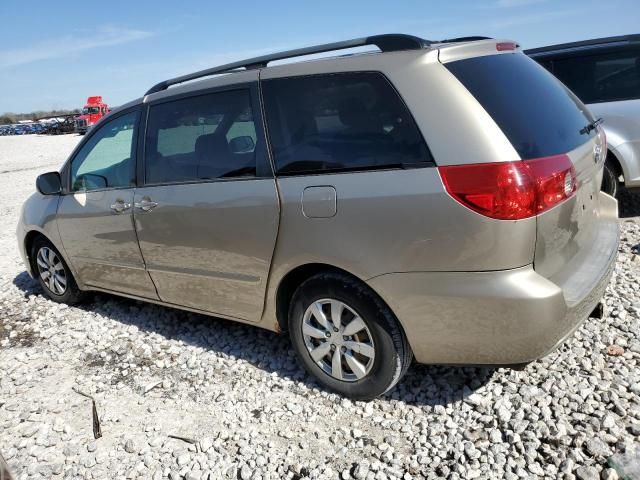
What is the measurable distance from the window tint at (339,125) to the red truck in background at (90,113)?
150 feet

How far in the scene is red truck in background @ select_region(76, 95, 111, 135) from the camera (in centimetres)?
4500

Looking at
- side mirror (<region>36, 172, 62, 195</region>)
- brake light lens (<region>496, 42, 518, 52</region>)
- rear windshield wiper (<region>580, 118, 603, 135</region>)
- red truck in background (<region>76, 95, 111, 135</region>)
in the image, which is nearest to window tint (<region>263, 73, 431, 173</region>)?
brake light lens (<region>496, 42, 518, 52</region>)

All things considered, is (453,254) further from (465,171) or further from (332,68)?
(332,68)

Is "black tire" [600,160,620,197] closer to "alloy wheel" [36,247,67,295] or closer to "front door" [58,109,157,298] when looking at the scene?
"front door" [58,109,157,298]

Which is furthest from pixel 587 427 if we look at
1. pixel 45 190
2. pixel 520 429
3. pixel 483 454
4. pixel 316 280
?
pixel 45 190

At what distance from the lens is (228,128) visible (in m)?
3.24

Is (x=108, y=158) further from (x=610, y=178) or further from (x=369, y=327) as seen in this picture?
(x=610, y=178)

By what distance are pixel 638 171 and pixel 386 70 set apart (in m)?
4.12

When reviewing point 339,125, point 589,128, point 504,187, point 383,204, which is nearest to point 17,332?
point 339,125

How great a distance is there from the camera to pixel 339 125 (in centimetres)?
273

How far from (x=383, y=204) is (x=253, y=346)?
1.80 metres

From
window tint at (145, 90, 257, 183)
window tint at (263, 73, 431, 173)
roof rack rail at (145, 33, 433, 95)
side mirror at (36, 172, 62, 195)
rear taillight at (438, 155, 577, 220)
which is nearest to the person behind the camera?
rear taillight at (438, 155, 577, 220)

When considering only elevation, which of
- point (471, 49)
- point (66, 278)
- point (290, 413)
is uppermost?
point (471, 49)

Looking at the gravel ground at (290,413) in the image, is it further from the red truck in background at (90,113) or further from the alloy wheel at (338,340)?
the red truck in background at (90,113)
